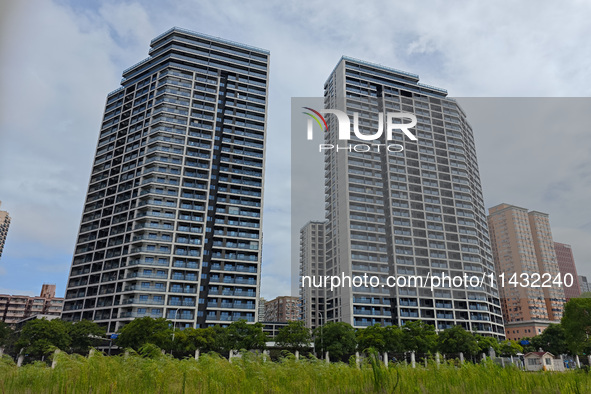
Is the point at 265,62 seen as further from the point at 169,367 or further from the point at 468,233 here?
the point at 169,367

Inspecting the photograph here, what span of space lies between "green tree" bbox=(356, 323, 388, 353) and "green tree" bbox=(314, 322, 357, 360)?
128 cm

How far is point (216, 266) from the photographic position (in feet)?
228

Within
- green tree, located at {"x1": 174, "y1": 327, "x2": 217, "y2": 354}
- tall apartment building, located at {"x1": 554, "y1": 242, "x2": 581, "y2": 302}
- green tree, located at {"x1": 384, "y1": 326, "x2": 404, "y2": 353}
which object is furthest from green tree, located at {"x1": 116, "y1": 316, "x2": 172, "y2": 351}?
tall apartment building, located at {"x1": 554, "y1": 242, "x2": 581, "y2": 302}

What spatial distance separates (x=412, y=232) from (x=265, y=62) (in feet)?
175

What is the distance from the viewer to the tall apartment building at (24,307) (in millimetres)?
134500

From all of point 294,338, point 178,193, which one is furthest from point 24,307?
point 294,338

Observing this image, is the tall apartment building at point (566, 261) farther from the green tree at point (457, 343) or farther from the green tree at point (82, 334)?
the green tree at point (82, 334)

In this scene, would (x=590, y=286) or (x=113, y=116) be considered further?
(x=590, y=286)

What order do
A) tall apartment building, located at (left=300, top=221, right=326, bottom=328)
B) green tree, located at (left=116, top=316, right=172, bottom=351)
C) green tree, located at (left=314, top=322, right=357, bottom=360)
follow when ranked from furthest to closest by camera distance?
tall apartment building, located at (left=300, top=221, right=326, bottom=328) < green tree, located at (left=314, top=322, right=357, bottom=360) < green tree, located at (left=116, top=316, right=172, bottom=351)

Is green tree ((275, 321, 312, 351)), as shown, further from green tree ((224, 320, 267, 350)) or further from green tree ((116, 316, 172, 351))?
green tree ((116, 316, 172, 351))

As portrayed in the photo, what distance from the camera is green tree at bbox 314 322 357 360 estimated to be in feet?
168

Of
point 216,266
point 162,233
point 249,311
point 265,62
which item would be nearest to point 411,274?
point 249,311

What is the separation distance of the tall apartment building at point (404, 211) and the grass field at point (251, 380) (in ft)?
221

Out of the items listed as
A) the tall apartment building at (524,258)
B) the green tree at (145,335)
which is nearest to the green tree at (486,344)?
the green tree at (145,335)
